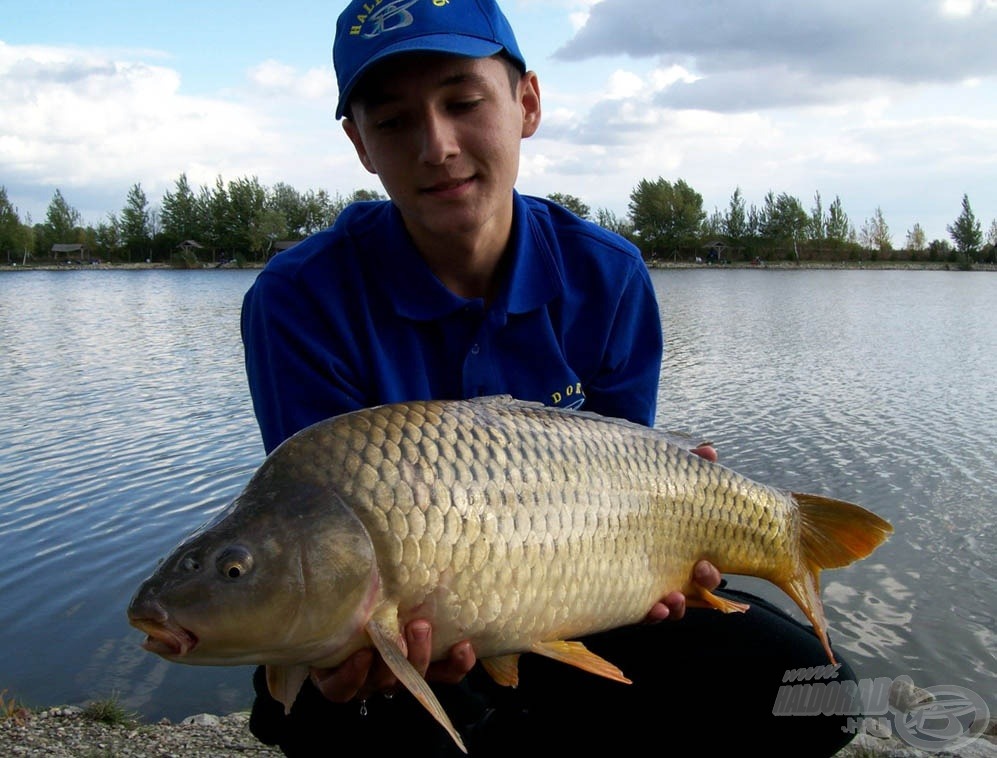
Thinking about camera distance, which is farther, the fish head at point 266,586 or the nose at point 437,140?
the nose at point 437,140

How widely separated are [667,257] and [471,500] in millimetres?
74989

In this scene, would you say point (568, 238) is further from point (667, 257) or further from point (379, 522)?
point (667, 257)

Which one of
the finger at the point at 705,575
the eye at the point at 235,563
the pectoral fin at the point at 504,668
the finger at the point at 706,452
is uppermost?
the finger at the point at 706,452

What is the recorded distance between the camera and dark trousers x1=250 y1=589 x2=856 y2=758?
1988 millimetres

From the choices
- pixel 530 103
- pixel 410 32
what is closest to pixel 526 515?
pixel 410 32

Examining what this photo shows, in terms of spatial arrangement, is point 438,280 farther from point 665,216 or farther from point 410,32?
point 665,216

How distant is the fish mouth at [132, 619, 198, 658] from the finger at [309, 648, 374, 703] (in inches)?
11.0

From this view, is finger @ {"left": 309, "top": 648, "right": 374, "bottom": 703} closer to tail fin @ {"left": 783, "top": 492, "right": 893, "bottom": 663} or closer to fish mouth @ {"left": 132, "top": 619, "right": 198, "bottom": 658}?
fish mouth @ {"left": 132, "top": 619, "right": 198, "bottom": 658}

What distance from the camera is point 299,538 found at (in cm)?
136

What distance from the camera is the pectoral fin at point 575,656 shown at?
157 centimetres

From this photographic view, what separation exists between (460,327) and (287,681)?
3.11ft

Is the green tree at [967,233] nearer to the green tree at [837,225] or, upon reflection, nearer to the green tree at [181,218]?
the green tree at [837,225]

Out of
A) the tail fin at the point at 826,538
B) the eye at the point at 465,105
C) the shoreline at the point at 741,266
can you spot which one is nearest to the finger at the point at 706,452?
the tail fin at the point at 826,538

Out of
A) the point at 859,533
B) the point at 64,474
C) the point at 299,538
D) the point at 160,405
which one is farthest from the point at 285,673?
the point at 160,405
